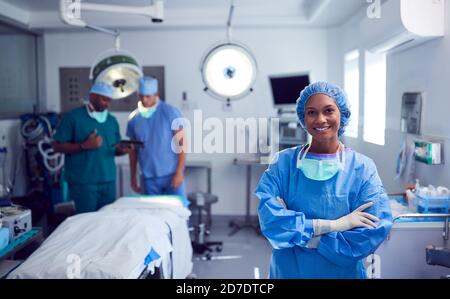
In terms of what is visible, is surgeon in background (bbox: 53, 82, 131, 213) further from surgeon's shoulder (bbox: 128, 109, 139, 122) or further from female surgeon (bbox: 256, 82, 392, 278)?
female surgeon (bbox: 256, 82, 392, 278)

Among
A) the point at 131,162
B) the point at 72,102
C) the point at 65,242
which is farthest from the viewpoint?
the point at 131,162

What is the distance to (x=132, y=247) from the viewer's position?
1.40m

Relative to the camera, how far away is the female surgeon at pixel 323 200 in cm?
95

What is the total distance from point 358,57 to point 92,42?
0.89 m

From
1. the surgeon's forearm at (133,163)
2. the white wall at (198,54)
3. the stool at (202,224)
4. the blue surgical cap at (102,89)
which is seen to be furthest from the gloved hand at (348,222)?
the stool at (202,224)

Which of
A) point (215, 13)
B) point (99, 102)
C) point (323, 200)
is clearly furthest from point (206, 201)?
point (323, 200)

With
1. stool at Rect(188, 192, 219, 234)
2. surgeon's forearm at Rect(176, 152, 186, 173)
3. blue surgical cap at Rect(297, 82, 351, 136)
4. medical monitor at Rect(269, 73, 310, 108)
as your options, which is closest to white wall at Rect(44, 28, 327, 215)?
medical monitor at Rect(269, 73, 310, 108)

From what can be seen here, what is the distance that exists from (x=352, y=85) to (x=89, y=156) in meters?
1.15

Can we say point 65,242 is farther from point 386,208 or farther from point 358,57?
point 358,57

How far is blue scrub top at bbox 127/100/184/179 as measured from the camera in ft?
4.91

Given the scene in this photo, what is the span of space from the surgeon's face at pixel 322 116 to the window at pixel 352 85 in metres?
0.13

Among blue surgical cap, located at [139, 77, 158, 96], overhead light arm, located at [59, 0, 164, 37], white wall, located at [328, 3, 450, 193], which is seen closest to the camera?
white wall, located at [328, 3, 450, 193]

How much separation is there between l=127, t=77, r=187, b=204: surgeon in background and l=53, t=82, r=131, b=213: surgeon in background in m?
0.10
